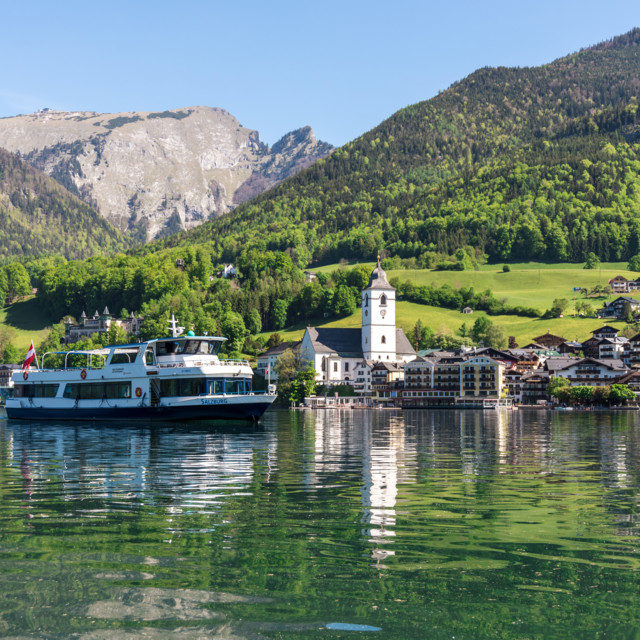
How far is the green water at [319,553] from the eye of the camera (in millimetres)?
13844

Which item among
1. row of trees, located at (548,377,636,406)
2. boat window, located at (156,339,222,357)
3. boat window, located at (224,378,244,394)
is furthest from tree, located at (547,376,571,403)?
boat window, located at (156,339,222,357)

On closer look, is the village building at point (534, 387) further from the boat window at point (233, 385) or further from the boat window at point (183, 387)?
the boat window at point (183, 387)

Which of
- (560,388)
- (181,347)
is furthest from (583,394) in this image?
(181,347)

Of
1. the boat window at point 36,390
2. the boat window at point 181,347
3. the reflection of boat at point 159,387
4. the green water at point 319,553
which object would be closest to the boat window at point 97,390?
the reflection of boat at point 159,387

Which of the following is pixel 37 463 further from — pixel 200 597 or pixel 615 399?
pixel 615 399

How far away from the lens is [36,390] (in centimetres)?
9069

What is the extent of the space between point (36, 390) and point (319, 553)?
258ft

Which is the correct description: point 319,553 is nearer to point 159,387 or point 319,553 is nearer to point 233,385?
point 233,385

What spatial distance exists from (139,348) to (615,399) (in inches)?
4332

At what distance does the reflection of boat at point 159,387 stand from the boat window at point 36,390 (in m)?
0.11

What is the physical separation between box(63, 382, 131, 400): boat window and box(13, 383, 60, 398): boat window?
2.08 metres

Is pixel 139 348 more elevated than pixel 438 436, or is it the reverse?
pixel 139 348

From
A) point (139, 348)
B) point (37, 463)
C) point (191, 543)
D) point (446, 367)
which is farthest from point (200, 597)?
point (446, 367)

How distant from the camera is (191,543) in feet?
63.4
